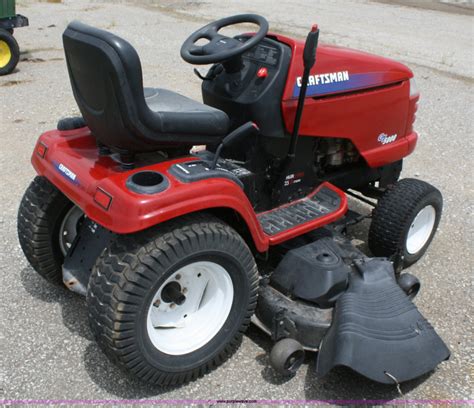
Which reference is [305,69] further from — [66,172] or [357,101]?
[66,172]

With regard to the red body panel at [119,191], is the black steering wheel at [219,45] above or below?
above

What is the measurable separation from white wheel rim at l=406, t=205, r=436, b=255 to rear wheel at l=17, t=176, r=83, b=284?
6.44 ft

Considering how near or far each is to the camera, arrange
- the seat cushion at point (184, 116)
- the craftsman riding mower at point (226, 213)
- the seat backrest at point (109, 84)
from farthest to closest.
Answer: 1. the seat cushion at point (184, 116)
2. the craftsman riding mower at point (226, 213)
3. the seat backrest at point (109, 84)

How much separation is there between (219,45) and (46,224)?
1.21 metres

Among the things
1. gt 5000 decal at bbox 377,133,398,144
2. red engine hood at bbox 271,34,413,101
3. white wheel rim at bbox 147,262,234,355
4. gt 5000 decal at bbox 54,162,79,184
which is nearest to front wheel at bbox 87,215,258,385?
white wheel rim at bbox 147,262,234,355

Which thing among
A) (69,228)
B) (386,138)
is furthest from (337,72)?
(69,228)

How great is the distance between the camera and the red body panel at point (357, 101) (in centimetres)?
280

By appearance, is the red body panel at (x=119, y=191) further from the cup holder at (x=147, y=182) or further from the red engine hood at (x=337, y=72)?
the red engine hood at (x=337, y=72)

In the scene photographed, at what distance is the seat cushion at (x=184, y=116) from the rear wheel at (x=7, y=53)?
221 inches

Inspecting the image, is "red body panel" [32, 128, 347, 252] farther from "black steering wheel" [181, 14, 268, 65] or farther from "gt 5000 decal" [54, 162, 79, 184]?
"black steering wheel" [181, 14, 268, 65]

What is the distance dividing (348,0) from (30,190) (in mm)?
16188

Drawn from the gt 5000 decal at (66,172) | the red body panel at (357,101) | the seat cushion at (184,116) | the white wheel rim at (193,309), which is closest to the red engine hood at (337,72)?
the red body panel at (357,101)

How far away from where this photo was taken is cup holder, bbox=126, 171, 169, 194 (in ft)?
6.88

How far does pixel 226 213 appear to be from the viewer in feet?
8.25
